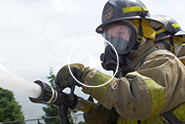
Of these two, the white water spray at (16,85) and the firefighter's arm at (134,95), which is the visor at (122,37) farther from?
the white water spray at (16,85)

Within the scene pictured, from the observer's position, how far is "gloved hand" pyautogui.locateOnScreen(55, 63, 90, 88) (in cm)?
289

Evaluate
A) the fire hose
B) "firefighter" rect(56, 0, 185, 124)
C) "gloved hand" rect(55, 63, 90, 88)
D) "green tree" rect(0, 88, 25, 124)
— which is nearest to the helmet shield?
"firefighter" rect(56, 0, 185, 124)

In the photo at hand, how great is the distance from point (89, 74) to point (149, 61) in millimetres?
666

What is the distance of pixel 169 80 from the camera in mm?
2445

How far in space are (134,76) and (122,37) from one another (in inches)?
39.7

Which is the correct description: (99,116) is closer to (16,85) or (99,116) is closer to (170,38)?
(16,85)

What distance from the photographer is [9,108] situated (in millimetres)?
14773

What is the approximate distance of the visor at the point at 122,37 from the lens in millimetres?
3262

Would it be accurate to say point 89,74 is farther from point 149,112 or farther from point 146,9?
point 146,9

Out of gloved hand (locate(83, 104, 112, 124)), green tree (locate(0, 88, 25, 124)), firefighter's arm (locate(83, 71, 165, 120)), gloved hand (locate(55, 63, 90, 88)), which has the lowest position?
green tree (locate(0, 88, 25, 124))

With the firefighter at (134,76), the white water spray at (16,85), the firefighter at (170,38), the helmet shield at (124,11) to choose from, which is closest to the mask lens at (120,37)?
the firefighter at (134,76)

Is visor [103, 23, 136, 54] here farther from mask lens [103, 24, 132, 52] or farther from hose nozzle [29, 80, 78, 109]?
hose nozzle [29, 80, 78, 109]

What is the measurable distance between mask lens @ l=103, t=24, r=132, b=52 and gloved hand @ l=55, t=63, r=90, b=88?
641 millimetres

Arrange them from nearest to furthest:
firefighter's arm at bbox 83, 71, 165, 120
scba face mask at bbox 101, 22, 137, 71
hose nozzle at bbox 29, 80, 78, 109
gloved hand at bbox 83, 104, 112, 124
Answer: firefighter's arm at bbox 83, 71, 165, 120
hose nozzle at bbox 29, 80, 78, 109
scba face mask at bbox 101, 22, 137, 71
gloved hand at bbox 83, 104, 112, 124
